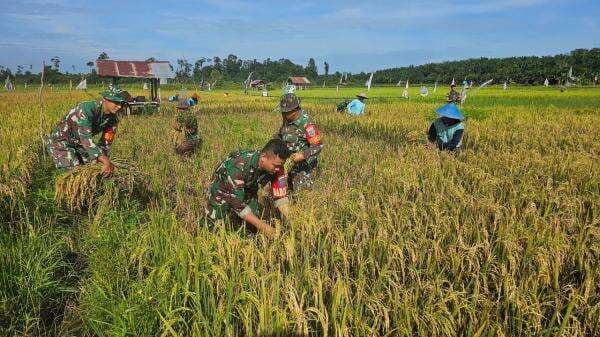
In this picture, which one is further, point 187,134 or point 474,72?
point 474,72

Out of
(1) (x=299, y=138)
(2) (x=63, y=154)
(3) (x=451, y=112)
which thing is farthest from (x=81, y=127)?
(3) (x=451, y=112)

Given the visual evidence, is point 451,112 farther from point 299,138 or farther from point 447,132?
point 299,138

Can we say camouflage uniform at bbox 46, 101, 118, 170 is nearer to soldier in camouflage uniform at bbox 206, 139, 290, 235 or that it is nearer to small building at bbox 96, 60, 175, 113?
soldier in camouflage uniform at bbox 206, 139, 290, 235

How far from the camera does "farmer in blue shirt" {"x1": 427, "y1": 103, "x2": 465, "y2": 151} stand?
267 inches

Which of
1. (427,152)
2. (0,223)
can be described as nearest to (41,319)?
(0,223)

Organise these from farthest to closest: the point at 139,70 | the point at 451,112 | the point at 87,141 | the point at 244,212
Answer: the point at 139,70, the point at 451,112, the point at 87,141, the point at 244,212

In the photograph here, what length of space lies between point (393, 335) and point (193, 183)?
14.2 ft

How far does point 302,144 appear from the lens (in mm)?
5465

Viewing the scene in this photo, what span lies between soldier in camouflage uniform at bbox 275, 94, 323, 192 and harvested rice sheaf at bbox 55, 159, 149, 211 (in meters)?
1.95

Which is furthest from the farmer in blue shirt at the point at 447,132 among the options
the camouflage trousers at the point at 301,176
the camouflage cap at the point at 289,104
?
the camouflage cap at the point at 289,104

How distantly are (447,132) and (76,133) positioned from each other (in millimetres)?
5577

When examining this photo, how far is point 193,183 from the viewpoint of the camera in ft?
20.0

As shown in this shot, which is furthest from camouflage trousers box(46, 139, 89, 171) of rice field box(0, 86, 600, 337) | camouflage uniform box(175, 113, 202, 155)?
camouflage uniform box(175, 113, 202, 155)

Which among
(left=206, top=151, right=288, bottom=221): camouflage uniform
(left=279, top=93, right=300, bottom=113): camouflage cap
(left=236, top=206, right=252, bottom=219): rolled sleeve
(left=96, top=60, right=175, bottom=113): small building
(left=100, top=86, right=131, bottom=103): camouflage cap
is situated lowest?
(left=236, top=206, right=252, bottom=219): rolled sleeve
